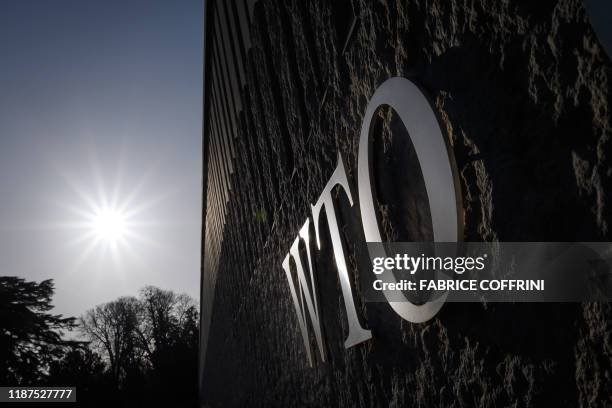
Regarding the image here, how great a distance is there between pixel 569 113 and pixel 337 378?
201cm

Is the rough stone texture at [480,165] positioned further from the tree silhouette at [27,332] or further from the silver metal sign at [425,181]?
the tree silhouette at [27,332]

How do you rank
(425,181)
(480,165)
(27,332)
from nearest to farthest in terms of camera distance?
(480,165) → (425,181) → (27,332)

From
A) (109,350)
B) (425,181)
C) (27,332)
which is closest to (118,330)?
(109,350)

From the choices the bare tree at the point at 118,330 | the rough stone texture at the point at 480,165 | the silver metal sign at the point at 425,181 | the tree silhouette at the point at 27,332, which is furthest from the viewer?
the bare tree at the point at 118,330

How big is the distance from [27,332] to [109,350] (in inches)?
808

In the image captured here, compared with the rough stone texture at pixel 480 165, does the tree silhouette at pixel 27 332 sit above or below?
above

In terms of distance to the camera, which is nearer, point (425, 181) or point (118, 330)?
point (425, 181)

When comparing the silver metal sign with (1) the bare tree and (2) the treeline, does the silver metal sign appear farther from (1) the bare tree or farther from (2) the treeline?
(1) the bare tree

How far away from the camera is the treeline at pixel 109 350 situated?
22750 mm

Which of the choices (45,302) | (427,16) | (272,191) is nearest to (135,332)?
(45,302)

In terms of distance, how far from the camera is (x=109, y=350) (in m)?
41.8

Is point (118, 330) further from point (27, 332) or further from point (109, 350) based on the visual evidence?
point (27, 332)

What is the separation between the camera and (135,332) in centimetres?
4366

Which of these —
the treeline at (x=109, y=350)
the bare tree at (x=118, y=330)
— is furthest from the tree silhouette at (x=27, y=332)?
the bare tree at (x=118, y=330)
